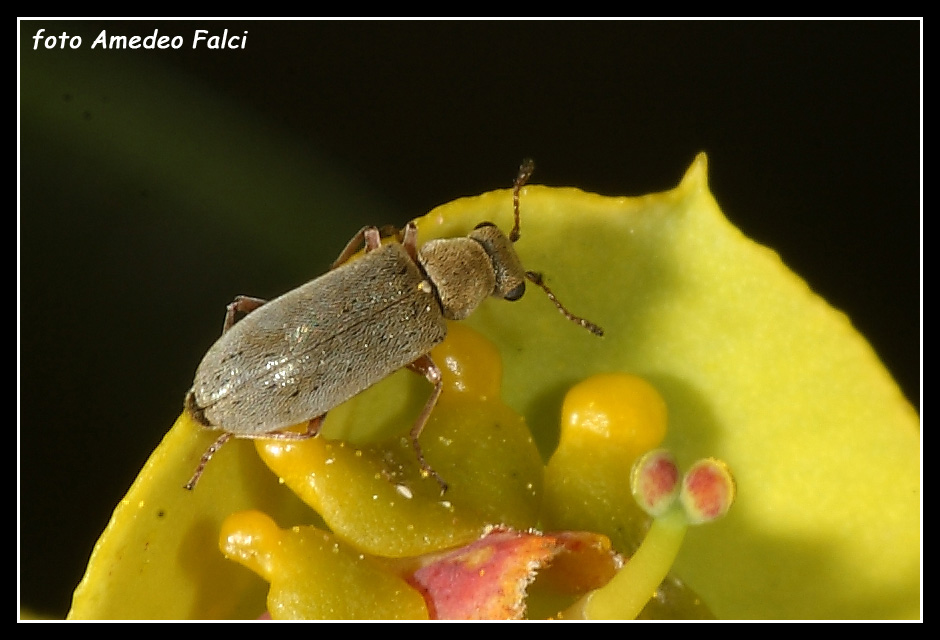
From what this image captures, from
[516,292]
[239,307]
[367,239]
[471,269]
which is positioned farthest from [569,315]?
[239,307]

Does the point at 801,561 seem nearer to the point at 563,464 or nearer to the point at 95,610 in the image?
the point at 563,464

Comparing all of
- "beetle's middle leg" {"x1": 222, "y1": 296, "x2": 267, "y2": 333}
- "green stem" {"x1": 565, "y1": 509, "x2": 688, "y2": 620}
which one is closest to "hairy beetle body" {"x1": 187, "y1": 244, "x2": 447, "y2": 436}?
"beetle's middle leg" {"x1": 222, "y1": 296, "x2": 267, "y2": 333}

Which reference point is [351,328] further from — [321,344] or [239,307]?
[239,307]

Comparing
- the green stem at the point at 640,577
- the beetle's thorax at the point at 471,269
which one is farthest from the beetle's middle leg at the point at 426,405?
the green stem at the point at 640,577

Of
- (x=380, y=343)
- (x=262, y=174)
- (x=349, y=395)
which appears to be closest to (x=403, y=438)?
(x=349, y=395)

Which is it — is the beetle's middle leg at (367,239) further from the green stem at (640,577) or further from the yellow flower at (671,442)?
the green stem at (640,577)
